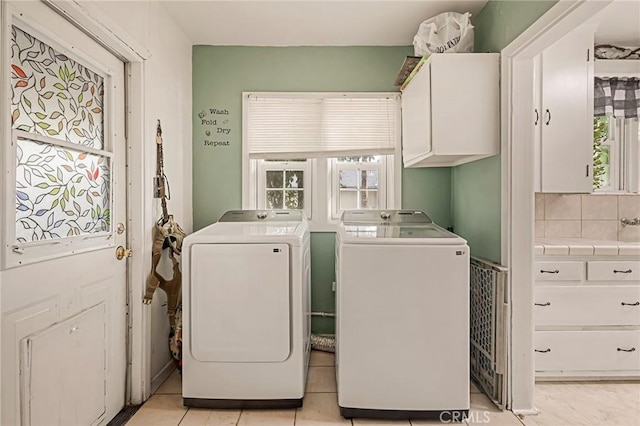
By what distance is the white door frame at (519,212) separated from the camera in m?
2.20

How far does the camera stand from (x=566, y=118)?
2594mm

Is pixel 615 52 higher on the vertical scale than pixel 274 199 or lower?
higher

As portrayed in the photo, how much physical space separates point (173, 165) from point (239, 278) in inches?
43.8

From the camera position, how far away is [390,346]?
2102mm

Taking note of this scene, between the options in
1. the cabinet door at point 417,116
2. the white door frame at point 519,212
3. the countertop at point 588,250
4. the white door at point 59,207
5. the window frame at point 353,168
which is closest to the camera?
the white door at point 59,207

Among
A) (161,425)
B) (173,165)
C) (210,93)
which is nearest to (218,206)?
(173,165)

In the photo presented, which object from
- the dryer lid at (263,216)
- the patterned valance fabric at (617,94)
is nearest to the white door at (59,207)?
the dryer lid at (263,216)

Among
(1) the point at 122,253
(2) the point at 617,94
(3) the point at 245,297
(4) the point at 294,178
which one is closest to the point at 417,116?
(4) the point at 294,178

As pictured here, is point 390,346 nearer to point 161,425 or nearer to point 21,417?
point 161,425

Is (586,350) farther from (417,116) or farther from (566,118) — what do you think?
(417,116)

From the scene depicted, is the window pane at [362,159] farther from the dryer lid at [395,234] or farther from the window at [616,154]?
the window at [616,154]

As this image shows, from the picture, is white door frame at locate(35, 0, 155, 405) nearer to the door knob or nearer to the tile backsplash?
the door knob

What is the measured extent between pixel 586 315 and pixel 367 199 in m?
1.70

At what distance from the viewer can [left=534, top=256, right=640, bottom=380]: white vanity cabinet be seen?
2521 mm
